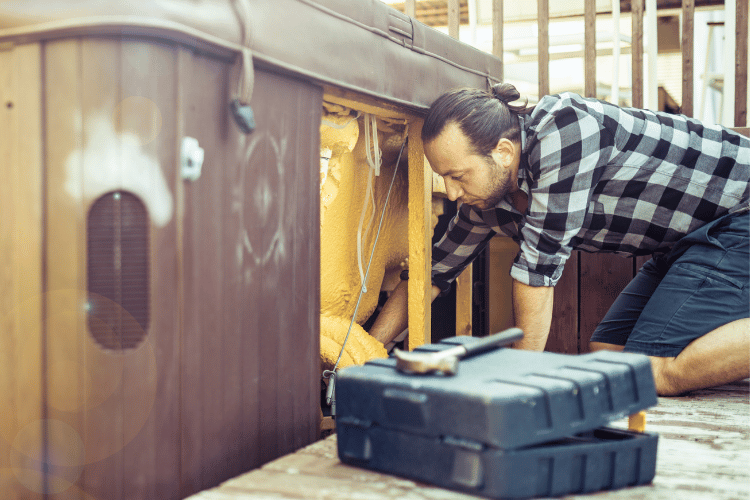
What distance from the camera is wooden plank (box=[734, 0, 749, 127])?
2582 mm

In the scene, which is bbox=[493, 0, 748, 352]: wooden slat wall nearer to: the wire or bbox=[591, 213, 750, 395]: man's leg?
bbox=[591, 213, 750, 395]: man's leg

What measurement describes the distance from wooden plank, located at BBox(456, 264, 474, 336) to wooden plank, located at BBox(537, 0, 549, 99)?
85 centimetres

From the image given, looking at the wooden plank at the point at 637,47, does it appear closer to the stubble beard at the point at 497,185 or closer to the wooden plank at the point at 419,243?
the stubble beard at the point at 497,185

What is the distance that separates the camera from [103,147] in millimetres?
1038

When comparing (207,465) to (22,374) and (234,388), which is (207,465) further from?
(22,374)

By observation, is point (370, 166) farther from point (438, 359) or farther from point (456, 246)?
point (438, 359)

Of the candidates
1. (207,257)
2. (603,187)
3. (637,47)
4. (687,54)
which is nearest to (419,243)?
(603,187)

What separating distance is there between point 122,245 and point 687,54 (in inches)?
94.5

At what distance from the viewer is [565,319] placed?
2795mm

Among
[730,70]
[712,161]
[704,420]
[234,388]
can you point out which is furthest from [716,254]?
[234,388]

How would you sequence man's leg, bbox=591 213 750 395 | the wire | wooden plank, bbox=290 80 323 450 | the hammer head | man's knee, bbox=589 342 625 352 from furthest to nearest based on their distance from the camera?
man's knee, bbox=589 342 625 352
man's leg, bbox=591 213 750 395
the wire
wooden plank, bbox=290 80 323 450
the hammer head

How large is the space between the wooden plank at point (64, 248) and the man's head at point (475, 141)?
0.97m

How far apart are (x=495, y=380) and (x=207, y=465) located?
52 centimetres

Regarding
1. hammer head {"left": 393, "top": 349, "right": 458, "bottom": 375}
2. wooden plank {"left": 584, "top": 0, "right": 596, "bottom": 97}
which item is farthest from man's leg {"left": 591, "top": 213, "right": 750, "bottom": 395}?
hammer head {"left": 393, "top": 349, "right": 458, "bottom": 375}
